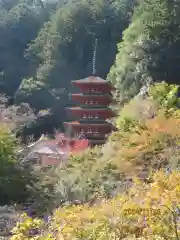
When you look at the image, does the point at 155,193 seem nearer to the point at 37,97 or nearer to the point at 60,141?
the point at 60,141

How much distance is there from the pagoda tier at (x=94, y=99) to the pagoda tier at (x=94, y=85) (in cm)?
27

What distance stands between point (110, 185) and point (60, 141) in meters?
8.62

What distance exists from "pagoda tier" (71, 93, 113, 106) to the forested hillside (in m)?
10.8

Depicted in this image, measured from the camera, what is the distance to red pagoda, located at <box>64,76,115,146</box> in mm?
20828

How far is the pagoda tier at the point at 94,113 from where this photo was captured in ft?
68.2

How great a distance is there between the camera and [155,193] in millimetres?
6410

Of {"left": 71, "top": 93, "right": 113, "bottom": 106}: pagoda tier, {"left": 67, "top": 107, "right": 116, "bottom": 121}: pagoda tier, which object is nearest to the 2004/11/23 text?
{"left": 67, "top": 107, "right": 116, "bottom": 121}: pagoda tier

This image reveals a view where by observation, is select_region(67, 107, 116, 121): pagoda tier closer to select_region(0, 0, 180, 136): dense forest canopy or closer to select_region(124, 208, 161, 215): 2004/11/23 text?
select_region(0, 0, 180, 136): dense forest canopy

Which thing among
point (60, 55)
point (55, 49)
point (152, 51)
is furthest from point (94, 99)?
point (60, 55)

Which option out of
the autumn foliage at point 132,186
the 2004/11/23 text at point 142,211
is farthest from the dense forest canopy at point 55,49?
the 2004/11/23 text at point 142,211

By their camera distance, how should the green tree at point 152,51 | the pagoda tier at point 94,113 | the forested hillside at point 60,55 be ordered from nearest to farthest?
the pagoda tier at point 94,113
the green tree at point 152,51
the forested hillside at point 60,55

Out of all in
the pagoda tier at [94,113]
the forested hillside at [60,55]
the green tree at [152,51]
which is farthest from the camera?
the forested hillside at [60,55]

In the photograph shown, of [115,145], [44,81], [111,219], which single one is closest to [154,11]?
[115,145]

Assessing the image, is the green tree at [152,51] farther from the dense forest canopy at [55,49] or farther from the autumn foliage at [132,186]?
the dense forest canopy at [55,49]
